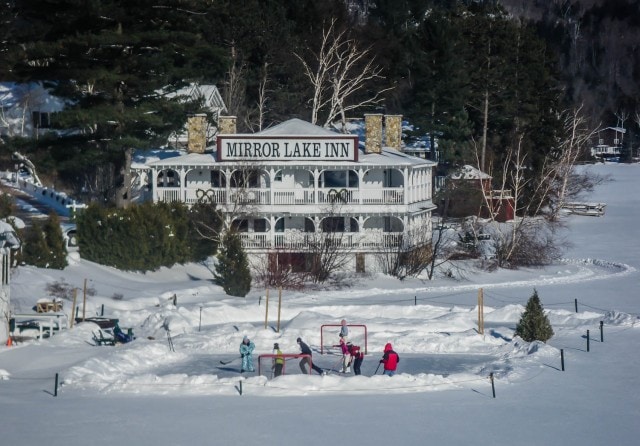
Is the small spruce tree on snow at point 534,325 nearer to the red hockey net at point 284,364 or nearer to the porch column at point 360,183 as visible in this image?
the red hockey net at point 284,364

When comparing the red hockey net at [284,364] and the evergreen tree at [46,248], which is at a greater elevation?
the evergreen tree at [46,248]

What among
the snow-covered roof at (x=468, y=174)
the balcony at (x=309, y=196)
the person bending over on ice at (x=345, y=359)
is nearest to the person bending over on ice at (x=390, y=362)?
the person bending over on ice at (x=345, y=359)

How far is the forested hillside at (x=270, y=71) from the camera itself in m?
55.1

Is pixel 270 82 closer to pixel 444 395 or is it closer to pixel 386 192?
pixel 386 192

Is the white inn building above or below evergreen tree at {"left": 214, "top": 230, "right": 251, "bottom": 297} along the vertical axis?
above

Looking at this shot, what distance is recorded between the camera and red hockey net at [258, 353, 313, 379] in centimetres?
3159

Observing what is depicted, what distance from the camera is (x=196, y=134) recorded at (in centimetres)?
5556

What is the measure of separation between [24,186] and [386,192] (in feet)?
67.8

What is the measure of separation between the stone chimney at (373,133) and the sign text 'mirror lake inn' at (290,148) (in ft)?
6.08

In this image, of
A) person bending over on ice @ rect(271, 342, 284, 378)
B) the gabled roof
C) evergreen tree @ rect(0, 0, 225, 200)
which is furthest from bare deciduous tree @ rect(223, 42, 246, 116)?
person bending over on ice @ rect(271, 342, 284, 378)

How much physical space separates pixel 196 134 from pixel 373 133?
774 centimetres

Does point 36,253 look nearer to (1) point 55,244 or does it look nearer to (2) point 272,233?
(1) point 55,244

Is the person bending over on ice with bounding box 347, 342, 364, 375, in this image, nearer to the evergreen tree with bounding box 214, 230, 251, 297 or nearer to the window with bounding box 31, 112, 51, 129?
the evergreen tree with bounding box 214, 230, 251, 297

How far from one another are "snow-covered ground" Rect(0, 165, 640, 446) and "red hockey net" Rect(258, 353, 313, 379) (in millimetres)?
158
